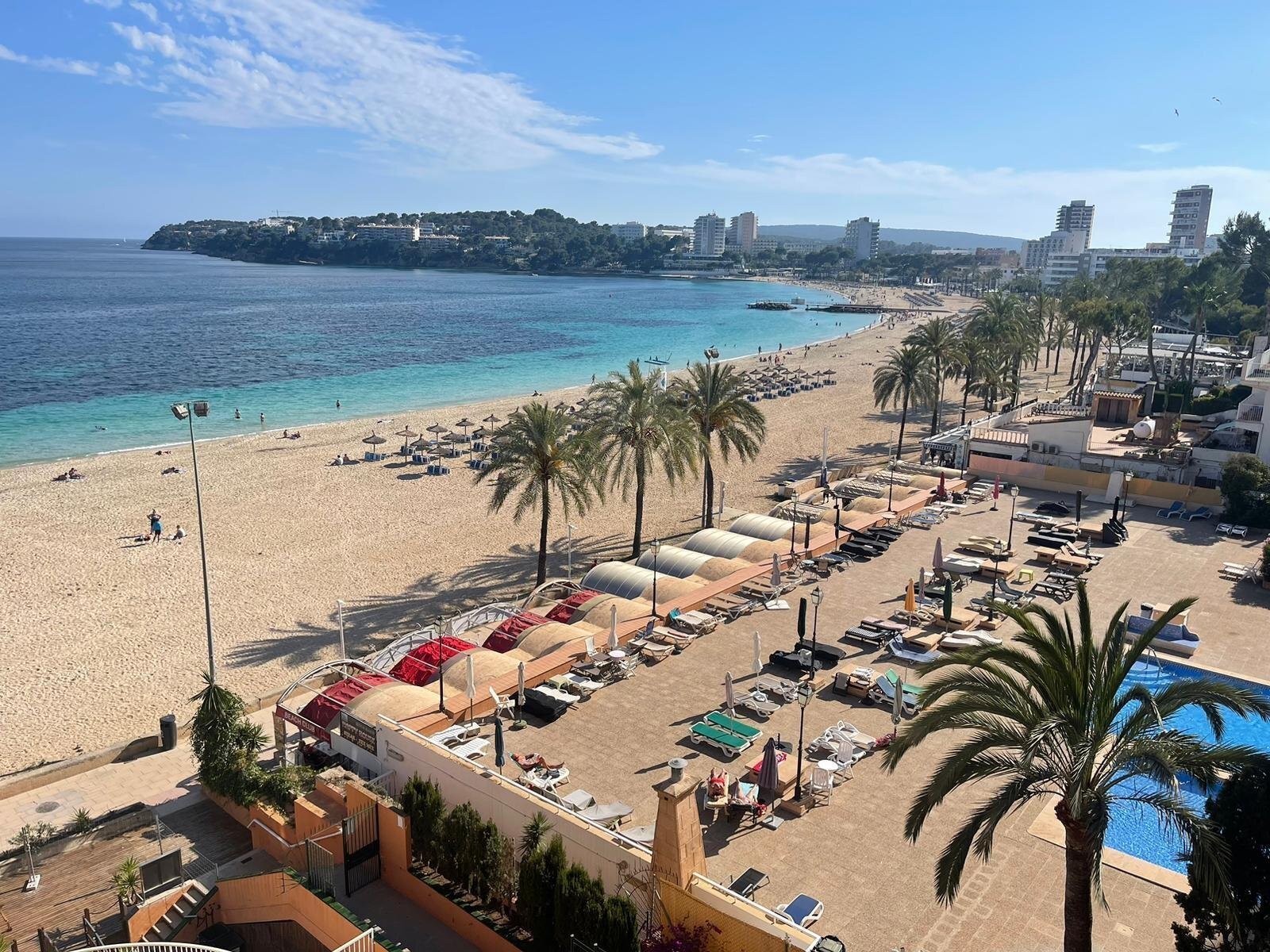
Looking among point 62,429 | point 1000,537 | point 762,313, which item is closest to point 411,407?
point 62,429

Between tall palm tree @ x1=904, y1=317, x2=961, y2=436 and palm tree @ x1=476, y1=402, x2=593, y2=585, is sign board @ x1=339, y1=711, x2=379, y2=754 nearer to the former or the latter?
A: palm tree @ x1=476, y1=402, x2=593, y2=585

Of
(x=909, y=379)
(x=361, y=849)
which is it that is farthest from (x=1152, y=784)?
(x=909, y=379)

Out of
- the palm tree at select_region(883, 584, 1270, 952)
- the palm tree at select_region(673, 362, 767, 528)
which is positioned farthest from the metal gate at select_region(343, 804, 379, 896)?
the palm tree at select_region(673, 362, 767, 528)

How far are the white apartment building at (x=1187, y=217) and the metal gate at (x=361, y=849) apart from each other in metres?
214

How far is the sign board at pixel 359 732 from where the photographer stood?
1338 centimetres

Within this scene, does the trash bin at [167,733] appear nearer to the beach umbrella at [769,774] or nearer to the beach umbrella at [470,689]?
the beach umbrella at [470,689]

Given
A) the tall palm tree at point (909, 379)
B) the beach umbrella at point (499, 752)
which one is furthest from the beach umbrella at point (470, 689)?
the tall palm tree at point (909, 379)

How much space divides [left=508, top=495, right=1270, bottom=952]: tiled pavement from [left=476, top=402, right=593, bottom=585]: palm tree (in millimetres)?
7546

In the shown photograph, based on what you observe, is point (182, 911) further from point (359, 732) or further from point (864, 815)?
point (864, 815)

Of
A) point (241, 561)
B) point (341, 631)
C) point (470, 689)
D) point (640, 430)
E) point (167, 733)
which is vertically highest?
point (640, 430)

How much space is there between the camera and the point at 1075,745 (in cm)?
835

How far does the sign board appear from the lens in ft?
43.9

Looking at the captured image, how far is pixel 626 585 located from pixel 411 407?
133 ft

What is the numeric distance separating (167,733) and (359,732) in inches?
204
